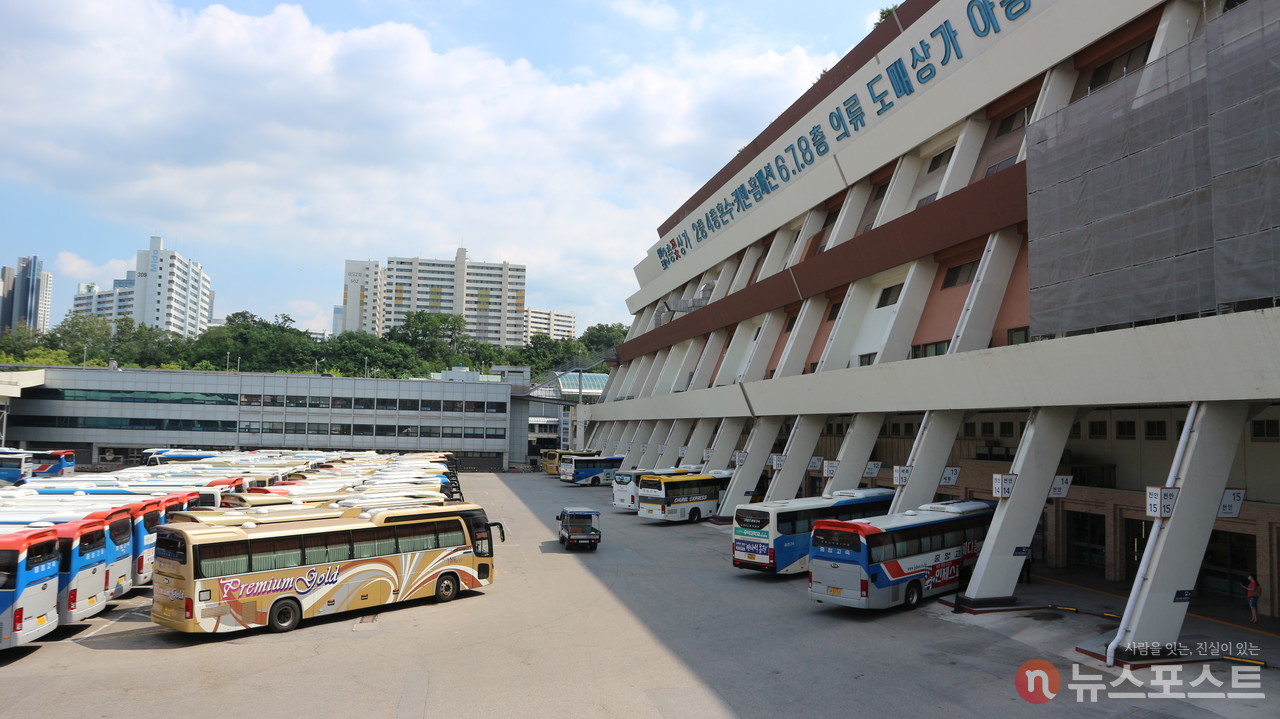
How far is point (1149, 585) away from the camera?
1534 cm

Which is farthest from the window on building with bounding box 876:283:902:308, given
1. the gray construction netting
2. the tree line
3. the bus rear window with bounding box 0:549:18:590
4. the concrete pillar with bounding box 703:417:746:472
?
the tree line

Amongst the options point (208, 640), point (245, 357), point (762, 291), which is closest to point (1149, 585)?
point (208, 640)

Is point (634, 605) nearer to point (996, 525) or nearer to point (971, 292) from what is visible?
point (996, 525)

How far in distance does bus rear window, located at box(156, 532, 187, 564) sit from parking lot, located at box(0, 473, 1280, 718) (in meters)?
1.88

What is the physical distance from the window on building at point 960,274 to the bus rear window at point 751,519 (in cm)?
1193

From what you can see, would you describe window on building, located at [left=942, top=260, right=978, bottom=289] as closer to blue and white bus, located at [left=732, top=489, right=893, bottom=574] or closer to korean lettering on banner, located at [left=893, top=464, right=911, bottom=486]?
korean lettering on banner, located at [left=893, top=464, right=911, bottom=486]

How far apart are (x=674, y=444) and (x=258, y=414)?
46.9 meters

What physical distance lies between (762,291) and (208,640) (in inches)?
1261

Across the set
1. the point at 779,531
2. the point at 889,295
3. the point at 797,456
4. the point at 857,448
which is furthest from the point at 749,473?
the point at 779,531

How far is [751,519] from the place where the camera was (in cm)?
2438

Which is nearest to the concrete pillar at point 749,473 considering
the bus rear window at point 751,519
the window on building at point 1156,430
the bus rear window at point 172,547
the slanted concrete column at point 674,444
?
the slanted concrete column at point 674,444

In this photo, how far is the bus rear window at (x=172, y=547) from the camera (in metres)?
16.2

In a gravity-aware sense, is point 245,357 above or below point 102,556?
above

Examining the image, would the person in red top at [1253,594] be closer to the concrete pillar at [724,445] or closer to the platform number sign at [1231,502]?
the platform number sign at [1231,502]
